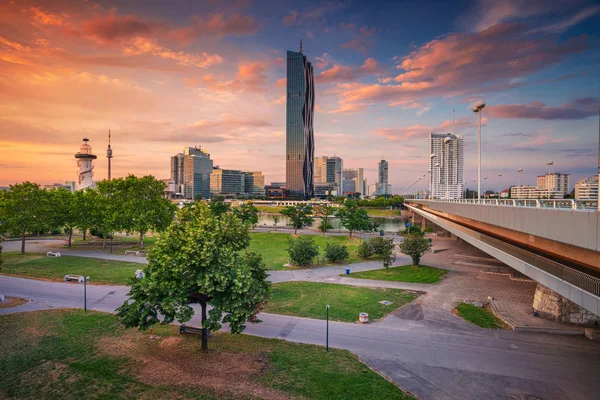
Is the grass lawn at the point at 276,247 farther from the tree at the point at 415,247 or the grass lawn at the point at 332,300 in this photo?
the grass lawn at the point at 332,300

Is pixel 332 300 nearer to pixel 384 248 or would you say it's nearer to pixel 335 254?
pixel 384 248

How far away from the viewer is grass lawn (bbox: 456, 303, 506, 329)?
20922mm

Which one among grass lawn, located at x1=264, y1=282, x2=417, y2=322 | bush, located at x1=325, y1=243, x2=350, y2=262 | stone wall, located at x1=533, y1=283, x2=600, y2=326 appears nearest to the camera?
stone wall, located at x1=533, y1=283, x2=600, y2=326

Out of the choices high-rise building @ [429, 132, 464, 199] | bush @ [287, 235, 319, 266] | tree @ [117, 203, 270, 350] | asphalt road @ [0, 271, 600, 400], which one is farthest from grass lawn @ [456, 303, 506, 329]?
high-rise building @ [429, 132, 464, 199]

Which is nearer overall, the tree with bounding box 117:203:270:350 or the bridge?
the bridge

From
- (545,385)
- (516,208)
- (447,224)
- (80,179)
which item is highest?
(80,179)

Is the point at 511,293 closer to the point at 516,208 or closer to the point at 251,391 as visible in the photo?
the point at 516,208

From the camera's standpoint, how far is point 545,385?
14.1 m

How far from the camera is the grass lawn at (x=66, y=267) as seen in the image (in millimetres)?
30734

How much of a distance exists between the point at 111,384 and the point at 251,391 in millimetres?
5996

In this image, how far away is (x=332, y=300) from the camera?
25328 millimetres

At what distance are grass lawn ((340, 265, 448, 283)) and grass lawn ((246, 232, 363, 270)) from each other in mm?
6295

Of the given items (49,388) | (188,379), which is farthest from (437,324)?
(49,388)

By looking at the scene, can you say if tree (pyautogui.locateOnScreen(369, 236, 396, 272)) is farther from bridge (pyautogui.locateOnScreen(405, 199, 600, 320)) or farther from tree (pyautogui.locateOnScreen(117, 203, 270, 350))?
tree (pyautogui.locateOnScreen(117, 203, 270, 350))
